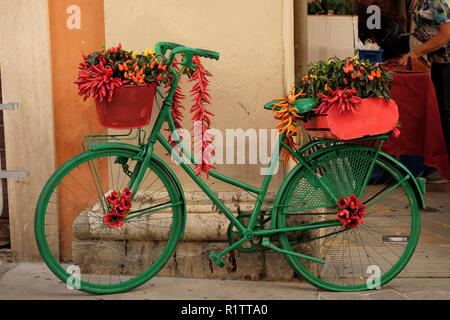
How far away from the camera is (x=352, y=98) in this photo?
113 inches

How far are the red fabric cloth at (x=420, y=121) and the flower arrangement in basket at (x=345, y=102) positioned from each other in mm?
2685

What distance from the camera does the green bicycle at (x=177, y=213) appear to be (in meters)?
3.06

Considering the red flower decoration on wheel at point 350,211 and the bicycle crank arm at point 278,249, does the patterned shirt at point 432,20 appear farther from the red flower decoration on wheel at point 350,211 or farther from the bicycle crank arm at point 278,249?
the bicycle crank arm at point 278,249

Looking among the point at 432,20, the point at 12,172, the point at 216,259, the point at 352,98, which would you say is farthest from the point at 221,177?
the point at 432,20

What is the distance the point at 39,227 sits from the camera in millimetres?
2947

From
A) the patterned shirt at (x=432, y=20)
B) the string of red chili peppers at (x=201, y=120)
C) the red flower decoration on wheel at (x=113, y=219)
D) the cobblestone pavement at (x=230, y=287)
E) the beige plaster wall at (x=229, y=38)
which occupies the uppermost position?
the patterned shirt at (x=432, y=20)

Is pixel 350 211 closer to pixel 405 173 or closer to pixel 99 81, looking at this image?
pixel 405 173

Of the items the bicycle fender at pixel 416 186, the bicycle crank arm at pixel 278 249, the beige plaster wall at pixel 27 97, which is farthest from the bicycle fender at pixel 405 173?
the beige plaster wall at pixel 27 97

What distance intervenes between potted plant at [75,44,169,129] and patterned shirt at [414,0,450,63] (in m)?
3.45

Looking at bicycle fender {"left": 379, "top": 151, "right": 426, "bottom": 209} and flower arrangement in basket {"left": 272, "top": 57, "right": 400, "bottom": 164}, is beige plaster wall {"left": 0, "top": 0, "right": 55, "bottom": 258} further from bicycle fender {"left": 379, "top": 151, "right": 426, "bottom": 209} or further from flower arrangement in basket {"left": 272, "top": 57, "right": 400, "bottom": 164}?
bicycle fender {"left": 379, "top": 151, "right": 426, "bottom": 209}

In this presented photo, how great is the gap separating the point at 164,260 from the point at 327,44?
10.8 feet

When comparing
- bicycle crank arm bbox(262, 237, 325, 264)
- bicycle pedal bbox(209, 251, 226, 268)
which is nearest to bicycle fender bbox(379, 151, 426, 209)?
bicycle crank arm bbox(262, 237, 325, 264)

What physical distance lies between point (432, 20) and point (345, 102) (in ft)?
10.3

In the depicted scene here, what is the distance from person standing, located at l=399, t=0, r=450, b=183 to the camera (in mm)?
5289
